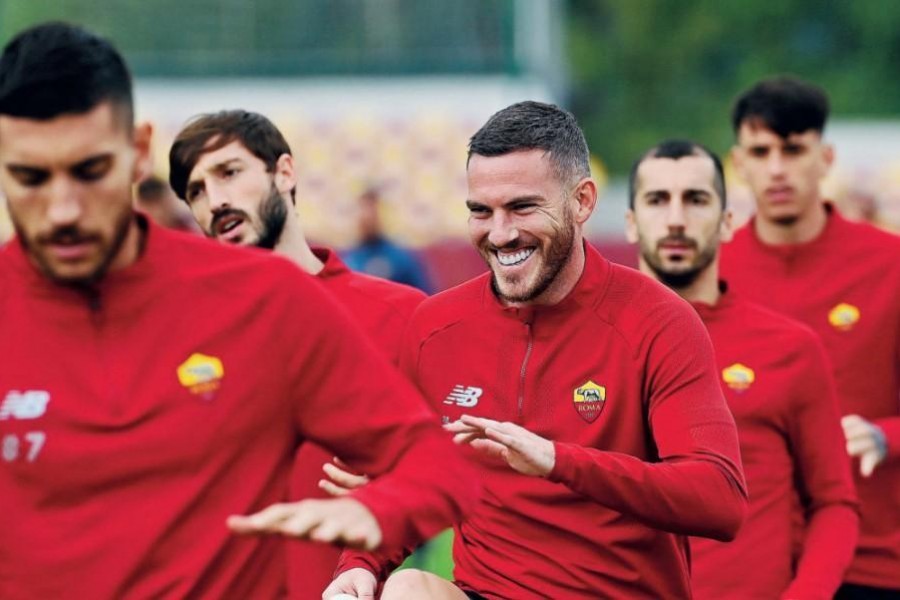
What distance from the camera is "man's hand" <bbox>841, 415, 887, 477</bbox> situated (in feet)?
22.4

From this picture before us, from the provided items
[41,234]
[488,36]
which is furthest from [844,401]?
[488,36]

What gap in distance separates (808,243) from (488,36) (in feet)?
50.0

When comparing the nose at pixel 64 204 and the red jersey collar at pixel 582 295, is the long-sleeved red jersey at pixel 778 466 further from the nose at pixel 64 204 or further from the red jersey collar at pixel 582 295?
the nose at pixel 64 204

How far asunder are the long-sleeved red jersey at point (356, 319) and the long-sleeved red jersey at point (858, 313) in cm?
188

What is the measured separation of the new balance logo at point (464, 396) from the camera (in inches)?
217

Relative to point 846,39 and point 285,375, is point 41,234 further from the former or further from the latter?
point 846,39

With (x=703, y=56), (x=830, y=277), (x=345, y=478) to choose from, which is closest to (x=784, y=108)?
(x=830, y=277)

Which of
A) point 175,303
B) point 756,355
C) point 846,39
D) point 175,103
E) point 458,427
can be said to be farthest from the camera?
point 846,39

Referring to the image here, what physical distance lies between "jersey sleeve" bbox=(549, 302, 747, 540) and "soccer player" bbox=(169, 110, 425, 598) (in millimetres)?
1253

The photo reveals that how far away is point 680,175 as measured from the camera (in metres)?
7.17

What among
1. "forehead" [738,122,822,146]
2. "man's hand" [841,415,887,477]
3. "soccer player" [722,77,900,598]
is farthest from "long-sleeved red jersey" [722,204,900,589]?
"forehead" [738,122,822,146]

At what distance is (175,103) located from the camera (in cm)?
2256

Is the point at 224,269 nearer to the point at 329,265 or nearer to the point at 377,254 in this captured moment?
the point at 329,265

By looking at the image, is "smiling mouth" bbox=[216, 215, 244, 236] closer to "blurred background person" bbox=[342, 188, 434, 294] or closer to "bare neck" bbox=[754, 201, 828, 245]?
"bare neck" bbox=[754, 201, 828, 245]
